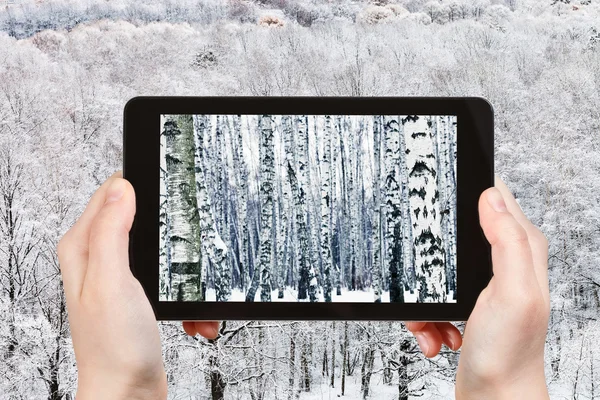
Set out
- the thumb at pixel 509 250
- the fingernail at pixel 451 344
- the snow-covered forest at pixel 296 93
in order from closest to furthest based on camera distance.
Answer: the thumb at pixel 509 250 → the fingernail at pixel 451 344 → the snow-covered forest at pixel 296 93

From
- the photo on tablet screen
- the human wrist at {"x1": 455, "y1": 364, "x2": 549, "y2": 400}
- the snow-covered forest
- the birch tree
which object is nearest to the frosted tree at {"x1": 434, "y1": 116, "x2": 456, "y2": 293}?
the photo on tablet screen

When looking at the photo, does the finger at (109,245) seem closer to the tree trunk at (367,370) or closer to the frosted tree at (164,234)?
the frosted tree at (164,234)

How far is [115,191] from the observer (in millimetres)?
564

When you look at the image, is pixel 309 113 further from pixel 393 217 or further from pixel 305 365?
pixel 305 365

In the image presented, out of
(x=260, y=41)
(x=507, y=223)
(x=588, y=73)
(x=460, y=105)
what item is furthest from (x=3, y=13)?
(x=588, y=73)

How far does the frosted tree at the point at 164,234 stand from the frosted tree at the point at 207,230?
0.04m

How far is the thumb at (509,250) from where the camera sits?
521 millimetres

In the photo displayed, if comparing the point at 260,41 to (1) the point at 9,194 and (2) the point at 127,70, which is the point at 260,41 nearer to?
(2) the point at 127,70

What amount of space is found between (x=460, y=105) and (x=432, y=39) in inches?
43.8

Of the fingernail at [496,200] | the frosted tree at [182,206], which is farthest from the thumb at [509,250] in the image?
the frosted tree at [182,206]

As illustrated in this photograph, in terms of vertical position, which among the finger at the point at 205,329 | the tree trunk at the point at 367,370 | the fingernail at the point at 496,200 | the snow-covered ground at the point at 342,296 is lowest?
the tree trunk at the point at 367,370

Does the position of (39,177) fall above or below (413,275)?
above

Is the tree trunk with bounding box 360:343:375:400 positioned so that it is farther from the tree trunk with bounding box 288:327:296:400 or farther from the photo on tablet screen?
the photo on tablet screen

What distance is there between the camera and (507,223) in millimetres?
542
